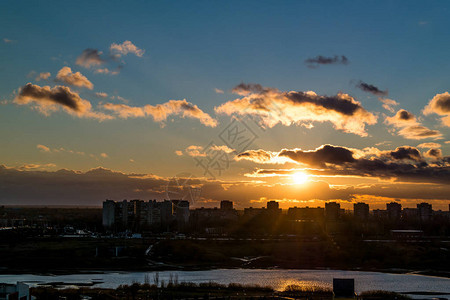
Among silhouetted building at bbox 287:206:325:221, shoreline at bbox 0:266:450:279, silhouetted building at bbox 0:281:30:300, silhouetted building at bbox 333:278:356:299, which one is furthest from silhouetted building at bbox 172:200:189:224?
silhouetted building at bbox 0:281:30:300

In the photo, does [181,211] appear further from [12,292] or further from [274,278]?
[12,292]

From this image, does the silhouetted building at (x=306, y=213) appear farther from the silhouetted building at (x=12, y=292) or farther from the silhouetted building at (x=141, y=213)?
the silhouetted building at (x=12, y=292)

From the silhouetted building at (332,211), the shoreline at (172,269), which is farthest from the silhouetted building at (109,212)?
the shoreline at (172,269)

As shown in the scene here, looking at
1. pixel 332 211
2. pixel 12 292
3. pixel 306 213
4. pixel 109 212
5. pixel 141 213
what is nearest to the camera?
pixel 12 292

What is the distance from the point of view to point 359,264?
3846 inches

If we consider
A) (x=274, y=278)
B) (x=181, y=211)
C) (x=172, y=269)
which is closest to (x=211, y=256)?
(x=172, y=269)

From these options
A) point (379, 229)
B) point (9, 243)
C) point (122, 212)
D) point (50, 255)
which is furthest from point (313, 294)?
point (122, 212)

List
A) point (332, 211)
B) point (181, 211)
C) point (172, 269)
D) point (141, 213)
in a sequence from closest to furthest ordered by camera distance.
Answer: point (172, 269) < point (141, 213) < point (181, 211) < point (332, 211)

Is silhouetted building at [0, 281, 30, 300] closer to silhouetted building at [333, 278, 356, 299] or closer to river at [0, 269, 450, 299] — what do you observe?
silhouetted building at [333, 278, 356, 299]

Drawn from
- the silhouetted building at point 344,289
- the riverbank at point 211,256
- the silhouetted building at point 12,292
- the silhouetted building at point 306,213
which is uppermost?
the silhouetted building at point 306,213

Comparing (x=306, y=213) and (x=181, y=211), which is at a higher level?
(x=181, y=211)

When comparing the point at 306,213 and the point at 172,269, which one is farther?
the point at 306,213

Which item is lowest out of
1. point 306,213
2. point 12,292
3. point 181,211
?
point 12,292

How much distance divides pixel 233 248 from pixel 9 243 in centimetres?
5771
